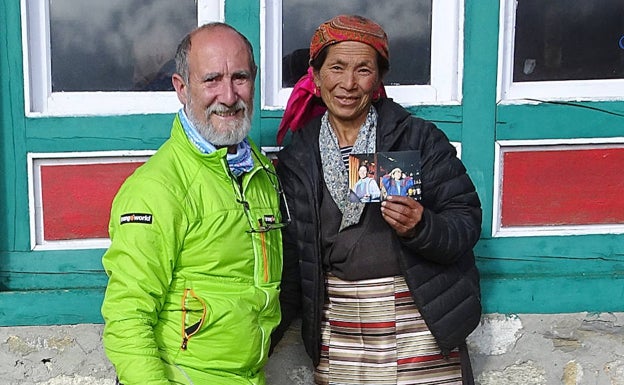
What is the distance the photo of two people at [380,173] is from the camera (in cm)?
276

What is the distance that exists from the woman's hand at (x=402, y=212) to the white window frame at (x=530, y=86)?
1.22 m

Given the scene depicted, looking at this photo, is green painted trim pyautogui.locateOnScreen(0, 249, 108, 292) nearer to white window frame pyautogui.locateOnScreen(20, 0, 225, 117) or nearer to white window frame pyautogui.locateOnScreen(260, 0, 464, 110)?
white window frame pyautogui.locateOnScreen(20, 0, 225, 117)

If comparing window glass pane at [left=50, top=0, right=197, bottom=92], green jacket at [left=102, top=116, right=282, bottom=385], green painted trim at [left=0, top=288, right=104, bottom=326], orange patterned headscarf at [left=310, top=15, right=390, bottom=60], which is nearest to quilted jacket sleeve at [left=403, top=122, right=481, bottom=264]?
orange patterned headscarf at [left=310, top=15, right=390, bottom=60]

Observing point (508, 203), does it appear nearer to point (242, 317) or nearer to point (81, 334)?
point (242, 317)

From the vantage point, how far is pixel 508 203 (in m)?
3.86

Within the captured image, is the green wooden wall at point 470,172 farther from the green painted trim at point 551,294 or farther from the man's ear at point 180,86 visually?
the man's ear at point 180,86

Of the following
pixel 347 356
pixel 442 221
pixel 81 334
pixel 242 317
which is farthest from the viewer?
pixel 81 334

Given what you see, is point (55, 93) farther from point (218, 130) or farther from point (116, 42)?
point (218, 130)


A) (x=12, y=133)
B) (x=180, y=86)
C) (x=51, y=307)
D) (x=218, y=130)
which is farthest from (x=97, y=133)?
(x=218, y=130)

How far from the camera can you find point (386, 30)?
3844 mm

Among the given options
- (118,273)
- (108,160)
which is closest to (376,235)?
(118,273)

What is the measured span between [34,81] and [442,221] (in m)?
1.88

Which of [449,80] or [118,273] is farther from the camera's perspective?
[449,80]

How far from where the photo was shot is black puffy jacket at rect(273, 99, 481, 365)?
2.97 meters
